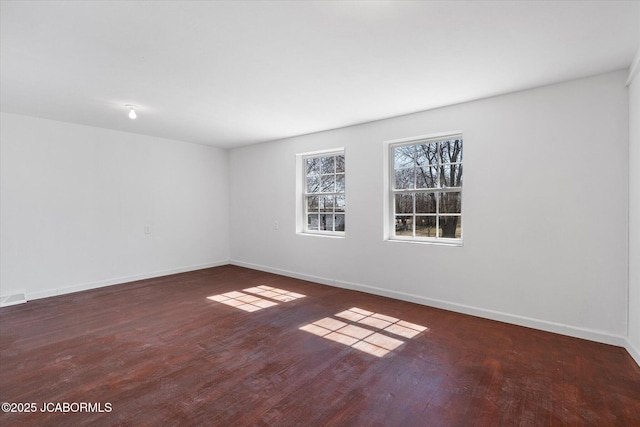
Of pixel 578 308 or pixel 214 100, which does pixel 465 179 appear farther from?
pixel 214 100

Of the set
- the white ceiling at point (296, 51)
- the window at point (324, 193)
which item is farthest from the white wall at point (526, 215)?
the window at point (324, 193)

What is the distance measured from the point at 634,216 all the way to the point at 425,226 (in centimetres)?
188

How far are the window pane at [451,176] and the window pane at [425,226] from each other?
46cm

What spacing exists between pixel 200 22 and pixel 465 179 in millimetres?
2998

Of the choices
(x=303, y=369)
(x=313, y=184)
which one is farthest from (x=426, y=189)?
(x=303, y=369)

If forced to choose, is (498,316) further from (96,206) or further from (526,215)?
(96,206)

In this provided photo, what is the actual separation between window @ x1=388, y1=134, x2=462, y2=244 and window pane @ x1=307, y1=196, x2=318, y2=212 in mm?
1437

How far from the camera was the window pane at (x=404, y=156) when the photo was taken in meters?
4.03

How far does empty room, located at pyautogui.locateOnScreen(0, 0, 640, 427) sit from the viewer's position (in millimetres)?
1926

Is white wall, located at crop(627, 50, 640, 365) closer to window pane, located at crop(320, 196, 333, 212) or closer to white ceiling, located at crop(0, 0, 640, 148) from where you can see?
white ceiling, located at crop(0, 0, 640, 148)

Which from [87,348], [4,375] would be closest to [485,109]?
[87,348]

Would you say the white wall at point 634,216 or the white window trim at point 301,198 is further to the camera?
the white window trim at point 301,198

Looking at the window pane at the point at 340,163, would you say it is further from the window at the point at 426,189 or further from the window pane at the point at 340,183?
the window at the point at 426,189

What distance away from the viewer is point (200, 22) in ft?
6.40
